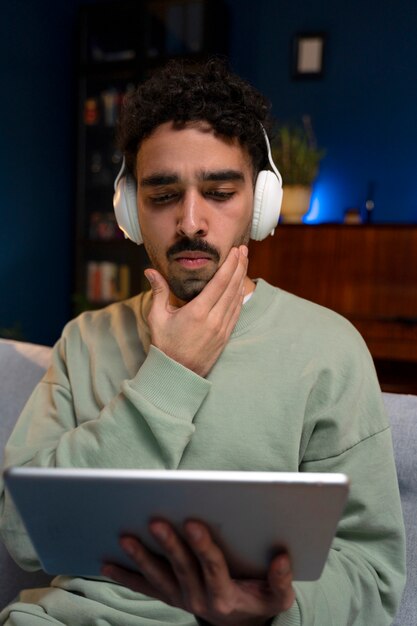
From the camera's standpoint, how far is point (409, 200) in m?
3.52

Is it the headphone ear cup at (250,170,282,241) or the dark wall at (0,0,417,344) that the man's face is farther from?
the dark wall at (0,0,417,344)

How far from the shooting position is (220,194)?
988 mm

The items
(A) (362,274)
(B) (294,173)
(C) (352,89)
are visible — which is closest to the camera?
(A) (362,274)

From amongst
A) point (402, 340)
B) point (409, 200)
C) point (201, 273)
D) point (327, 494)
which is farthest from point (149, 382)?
point (409, 200)

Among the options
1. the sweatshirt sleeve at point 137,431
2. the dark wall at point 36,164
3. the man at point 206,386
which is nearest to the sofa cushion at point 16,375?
the man at point 206,386

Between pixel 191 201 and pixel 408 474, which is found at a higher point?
pixel 191 201

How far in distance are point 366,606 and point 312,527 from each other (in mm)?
391

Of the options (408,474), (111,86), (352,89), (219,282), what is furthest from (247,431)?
(111,86)

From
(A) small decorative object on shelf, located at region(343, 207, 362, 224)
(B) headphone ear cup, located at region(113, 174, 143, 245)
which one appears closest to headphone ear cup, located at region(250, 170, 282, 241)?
(B) headphone ear cup, located at region(113, 174, 143, 245)

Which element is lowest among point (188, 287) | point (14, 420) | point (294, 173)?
point (14, 420)

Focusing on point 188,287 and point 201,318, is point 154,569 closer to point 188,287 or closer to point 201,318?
point 201,318

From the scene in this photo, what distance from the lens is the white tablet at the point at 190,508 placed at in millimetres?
478

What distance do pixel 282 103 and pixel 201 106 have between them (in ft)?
9.58

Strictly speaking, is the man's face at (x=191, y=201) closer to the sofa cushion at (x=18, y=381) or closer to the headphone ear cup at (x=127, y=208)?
the headphone ear cup at (x=127, y=208)
